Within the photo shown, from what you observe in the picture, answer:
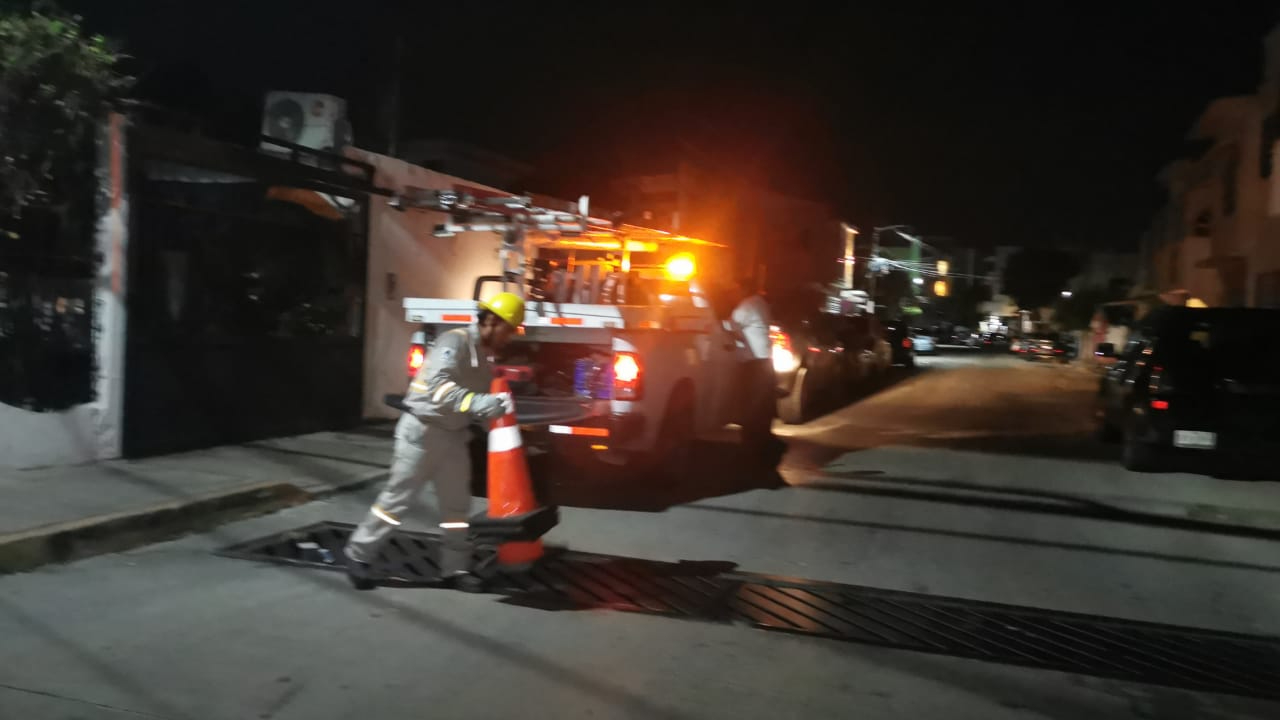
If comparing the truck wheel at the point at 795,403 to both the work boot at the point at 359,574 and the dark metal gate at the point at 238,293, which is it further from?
the work boot at the point at 359,574

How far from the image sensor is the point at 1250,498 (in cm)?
1054

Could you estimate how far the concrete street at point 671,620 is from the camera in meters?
4.62

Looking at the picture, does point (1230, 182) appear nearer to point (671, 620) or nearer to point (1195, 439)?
point (1195, 439)

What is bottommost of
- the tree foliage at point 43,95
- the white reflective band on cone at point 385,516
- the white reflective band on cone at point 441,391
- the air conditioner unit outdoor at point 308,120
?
the white reflective band on cone at point 385,516

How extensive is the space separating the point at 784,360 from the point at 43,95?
9803 millimetres

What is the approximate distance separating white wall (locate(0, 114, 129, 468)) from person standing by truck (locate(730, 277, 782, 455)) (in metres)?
5.88

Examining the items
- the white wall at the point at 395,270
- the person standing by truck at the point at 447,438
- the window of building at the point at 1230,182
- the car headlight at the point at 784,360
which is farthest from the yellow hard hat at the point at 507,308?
the window of building at the point at 1230,182

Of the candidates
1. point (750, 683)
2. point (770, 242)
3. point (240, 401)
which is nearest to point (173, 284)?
point (240, 401)

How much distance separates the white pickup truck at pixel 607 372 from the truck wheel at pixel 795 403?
5.69m

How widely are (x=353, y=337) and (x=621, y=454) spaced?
210 inches

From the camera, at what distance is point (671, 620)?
578 cm

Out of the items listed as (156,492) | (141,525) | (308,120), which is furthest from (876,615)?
(308,120)

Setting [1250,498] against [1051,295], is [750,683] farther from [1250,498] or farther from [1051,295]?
[1051,295]

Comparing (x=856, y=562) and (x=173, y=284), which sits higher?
(x=173, y=284)
